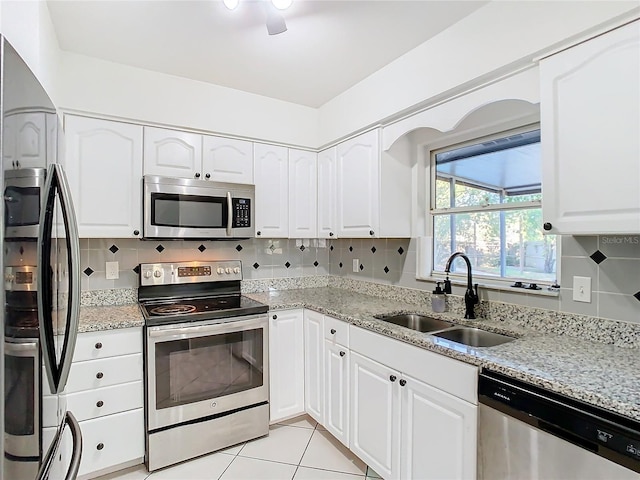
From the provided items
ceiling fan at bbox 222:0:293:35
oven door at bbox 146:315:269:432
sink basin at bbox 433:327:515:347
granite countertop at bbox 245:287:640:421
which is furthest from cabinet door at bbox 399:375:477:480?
ceiling fan at bbox 222:0:293:35

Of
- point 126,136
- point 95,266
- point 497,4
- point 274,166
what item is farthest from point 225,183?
point 497,4

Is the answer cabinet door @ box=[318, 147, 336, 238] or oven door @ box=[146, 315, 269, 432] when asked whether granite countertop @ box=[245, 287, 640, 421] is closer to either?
oven door @ box=[146, 315, 269, 432]

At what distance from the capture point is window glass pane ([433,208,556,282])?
1.96 metres

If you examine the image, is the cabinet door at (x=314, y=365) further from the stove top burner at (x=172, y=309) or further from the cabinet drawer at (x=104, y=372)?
the cabinet drawer at (x=104, y=372)

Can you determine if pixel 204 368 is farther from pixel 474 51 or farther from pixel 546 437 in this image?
pixel 474 51

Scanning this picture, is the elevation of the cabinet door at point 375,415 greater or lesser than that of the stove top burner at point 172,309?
lesser

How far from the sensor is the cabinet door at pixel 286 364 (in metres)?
2.50

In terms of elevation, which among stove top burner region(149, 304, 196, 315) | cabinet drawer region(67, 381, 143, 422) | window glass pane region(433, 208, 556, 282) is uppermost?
window glass pane region(433, 208, 556, 282)

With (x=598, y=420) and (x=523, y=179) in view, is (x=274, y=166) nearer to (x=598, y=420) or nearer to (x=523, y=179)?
(x=523, y=179)

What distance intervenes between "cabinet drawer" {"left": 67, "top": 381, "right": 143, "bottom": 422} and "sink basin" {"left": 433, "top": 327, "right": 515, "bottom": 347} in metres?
1.73

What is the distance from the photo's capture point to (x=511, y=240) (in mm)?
2117

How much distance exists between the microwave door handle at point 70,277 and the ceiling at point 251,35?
1100 mm

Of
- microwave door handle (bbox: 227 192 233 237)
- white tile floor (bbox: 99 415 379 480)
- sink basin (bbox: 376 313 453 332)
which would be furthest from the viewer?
microwave door handle (bbox: 227 192 233 237)

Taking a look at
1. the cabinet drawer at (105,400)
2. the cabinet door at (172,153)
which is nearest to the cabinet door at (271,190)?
the cabinet door at (172,153)
